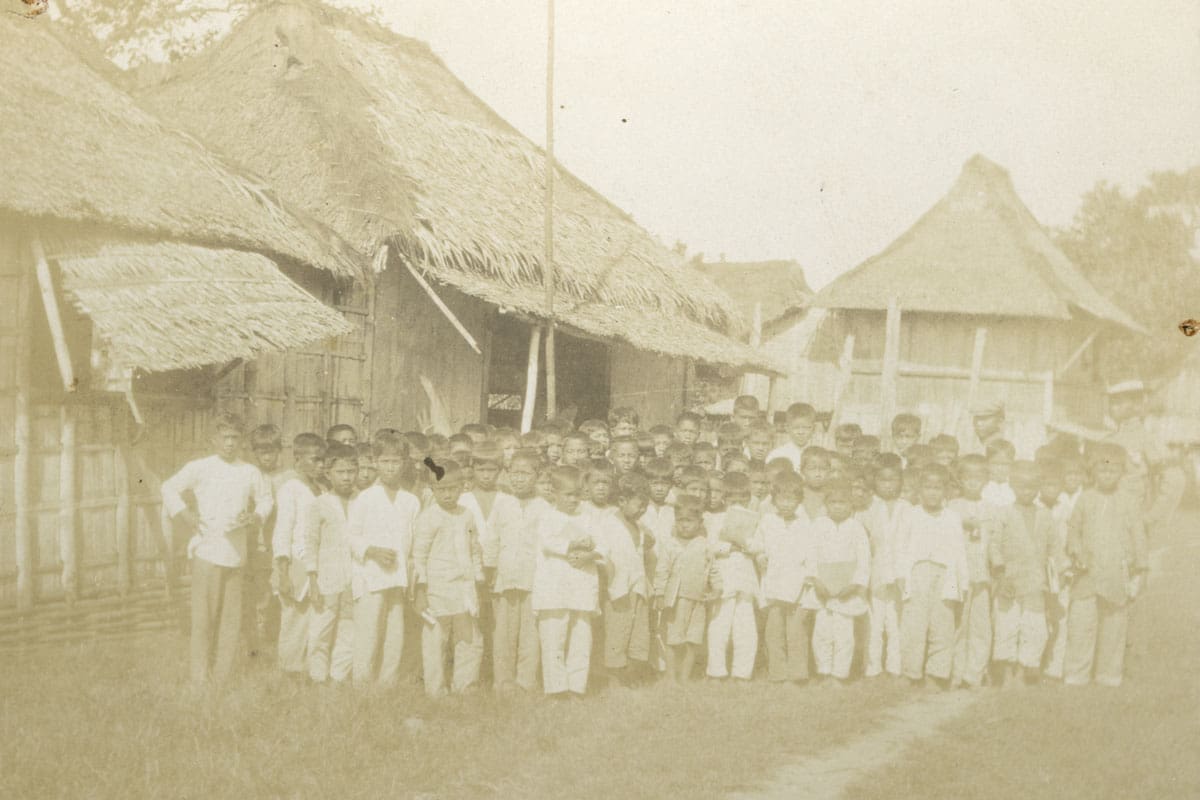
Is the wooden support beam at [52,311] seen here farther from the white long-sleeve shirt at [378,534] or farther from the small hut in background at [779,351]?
the small hut in background at [779,351]

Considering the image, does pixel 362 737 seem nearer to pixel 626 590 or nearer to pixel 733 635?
pixel 626 590

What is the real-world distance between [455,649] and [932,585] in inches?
98.5

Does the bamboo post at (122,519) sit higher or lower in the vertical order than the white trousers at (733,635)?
higher

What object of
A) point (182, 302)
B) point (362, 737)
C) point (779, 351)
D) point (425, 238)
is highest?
point (425, 238)

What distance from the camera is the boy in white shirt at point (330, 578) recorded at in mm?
4887

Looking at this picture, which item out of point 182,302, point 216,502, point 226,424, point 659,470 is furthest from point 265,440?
point 659,470

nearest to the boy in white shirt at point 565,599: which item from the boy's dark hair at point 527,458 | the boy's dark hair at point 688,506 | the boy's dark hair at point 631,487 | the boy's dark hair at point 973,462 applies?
the boy's dark hair at point 527,458

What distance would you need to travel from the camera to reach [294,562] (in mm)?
4918

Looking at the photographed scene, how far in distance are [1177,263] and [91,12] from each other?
1167cm

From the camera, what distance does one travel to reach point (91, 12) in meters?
11.8

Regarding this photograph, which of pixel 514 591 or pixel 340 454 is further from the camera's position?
pixel 514 591

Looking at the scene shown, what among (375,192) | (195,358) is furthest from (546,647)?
(375,192)

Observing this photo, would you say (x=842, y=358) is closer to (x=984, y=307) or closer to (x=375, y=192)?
(x=984, y=307)

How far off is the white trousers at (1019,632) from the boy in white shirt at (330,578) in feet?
11.2
